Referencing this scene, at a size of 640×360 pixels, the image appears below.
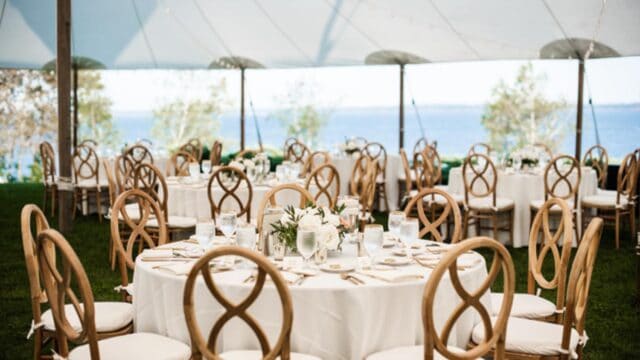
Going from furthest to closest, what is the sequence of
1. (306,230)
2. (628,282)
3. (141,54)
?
1. (141,54)
2. (628,282)
3. (306,230)

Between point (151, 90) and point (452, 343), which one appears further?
point (151, 90)

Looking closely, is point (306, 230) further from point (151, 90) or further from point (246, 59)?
point (151, 90)

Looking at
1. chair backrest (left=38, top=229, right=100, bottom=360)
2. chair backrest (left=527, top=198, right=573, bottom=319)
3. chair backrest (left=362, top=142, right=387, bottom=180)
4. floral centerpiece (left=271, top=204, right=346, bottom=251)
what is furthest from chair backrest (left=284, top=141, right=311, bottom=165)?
chair backrest (left=38, top=229, right=100, bottom=360)

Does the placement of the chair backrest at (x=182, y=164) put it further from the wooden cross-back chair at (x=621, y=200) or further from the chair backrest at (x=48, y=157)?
the wooden cross-back chair at (x=621, y=200)

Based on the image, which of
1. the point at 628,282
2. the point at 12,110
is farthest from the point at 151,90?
the point at 628,282

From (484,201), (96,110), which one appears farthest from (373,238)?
(96,110)

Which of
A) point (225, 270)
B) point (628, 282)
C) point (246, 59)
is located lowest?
point (628, 282)

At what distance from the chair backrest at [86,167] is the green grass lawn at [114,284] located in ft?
1.80

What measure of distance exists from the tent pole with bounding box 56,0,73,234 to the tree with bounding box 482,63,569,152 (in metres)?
7.61

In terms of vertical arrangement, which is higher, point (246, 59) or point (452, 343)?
point (246, 59)

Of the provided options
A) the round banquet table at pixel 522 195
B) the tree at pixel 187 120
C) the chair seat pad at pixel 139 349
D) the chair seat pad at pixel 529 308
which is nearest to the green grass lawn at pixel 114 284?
the round banquet table at pixel 522 195

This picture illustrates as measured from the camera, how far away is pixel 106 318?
340 cm

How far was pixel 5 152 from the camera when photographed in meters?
12.7

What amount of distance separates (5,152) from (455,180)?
27.4ft
